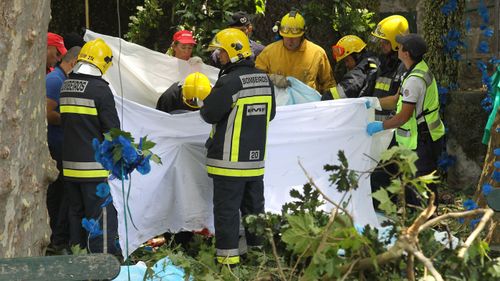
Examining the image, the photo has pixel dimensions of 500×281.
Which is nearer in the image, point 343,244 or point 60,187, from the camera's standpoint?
point 343,244

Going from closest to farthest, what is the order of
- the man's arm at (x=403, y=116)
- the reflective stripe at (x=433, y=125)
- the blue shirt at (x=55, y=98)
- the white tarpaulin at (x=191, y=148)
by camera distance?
the white tarpaulin at (x=191, y=148), the blue shirt at (x=55, y=98), the man's arm at (x=403, y=116), the reflective stripe at (x=433, y=125)

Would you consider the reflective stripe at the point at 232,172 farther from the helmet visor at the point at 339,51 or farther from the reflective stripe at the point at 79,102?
the helmet visor at the point at 339,51

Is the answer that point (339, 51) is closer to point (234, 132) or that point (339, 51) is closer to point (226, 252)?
point (234, 132)

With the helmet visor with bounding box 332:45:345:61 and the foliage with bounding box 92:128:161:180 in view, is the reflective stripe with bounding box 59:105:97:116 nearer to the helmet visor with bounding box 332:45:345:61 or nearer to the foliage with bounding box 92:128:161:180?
the foliage with bounding box 92:128:161:180

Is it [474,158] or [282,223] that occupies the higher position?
[282,223]

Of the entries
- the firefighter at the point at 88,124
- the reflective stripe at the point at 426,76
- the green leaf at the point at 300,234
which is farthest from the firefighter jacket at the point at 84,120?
the green leaf at the point at 300,234

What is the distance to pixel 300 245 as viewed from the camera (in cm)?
304

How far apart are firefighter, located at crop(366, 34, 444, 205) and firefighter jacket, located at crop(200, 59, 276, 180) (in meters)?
1.13

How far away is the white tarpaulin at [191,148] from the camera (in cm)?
648

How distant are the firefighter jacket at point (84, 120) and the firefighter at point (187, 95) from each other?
2.55 feet

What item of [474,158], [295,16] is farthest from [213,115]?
[474,158]

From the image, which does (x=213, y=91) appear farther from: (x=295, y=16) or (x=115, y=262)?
(x=115, y=262)

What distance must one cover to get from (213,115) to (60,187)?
1.50 m

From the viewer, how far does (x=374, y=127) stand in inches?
273
